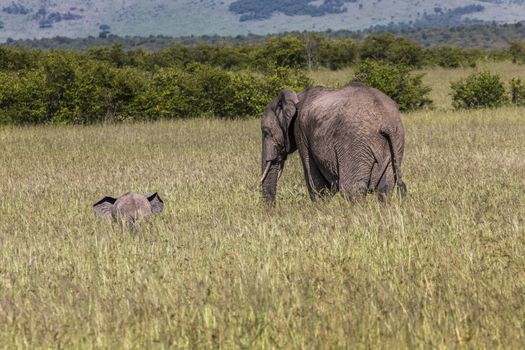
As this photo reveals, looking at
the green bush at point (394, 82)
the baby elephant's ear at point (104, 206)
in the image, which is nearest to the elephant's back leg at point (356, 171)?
the baby elephant's ear at point (104, 206)

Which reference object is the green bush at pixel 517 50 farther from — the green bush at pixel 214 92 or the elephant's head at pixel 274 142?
the elephant's head at pixel 274 142

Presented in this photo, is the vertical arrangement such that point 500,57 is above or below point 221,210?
below

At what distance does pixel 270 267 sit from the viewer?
4.96m

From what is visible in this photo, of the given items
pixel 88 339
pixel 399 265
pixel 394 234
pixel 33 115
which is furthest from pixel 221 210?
pixel 33 115

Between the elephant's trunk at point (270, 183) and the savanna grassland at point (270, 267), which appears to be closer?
the savanna grassland at point (270, 267)

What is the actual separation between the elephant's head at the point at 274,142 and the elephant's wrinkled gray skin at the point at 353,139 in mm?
414

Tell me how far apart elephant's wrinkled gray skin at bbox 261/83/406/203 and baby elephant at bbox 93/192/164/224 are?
182cm

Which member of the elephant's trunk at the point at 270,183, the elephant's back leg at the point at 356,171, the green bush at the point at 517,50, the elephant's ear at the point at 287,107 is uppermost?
the elephant's ear at the point at 287,107

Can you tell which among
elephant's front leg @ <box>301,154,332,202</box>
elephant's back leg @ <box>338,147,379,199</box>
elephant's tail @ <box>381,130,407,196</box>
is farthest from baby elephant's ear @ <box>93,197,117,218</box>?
elephant's tail @ <box>381,130,407,196</box>

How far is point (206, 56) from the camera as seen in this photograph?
47656mm

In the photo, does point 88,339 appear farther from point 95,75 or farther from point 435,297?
point 95,75

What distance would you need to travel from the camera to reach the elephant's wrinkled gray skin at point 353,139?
24.3 feet

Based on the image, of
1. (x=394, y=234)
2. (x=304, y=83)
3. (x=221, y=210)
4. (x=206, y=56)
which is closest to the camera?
(x=394, y=234)

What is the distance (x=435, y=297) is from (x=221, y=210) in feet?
15.8
